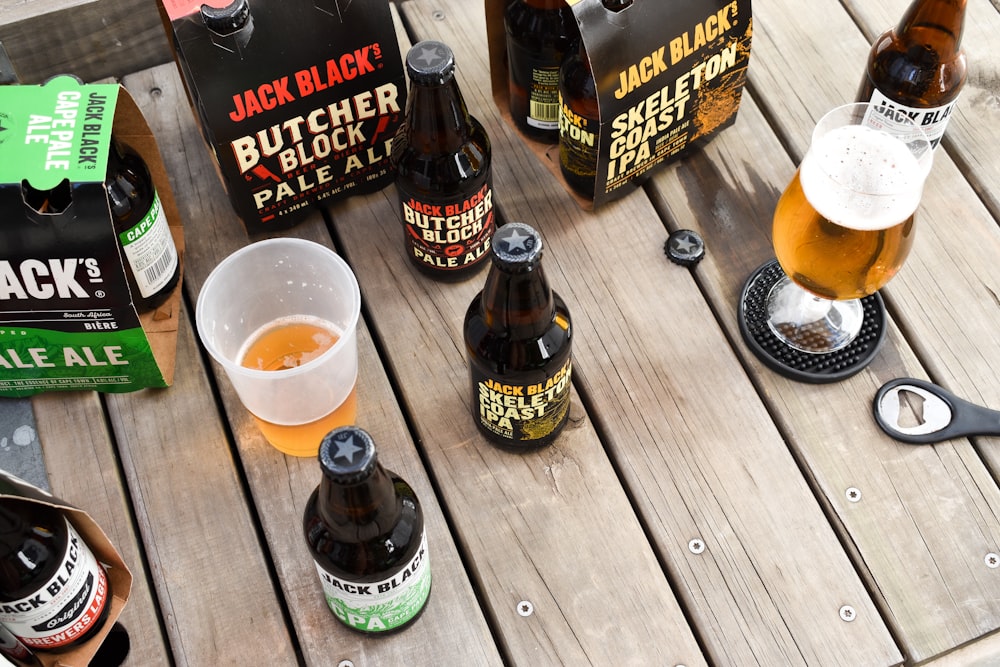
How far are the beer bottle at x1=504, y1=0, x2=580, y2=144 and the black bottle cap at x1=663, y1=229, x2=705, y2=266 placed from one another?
0.25 m

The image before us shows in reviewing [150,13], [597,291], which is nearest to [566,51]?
[597,291]

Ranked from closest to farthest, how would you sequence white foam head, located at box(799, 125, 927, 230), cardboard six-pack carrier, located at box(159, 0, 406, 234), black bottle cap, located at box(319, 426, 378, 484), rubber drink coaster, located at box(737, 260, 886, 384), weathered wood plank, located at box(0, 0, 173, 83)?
black bottle cap, located at box(319, 426, 378, 484), white foam head, located at box(799, 125, 927, 230), cardboard six-pack carrier, located at box(159, 0, 406, 234), rubber drink coaster, located at box(737, 260, 886, 384), weathered wood plank, located at box(0, 0, 173, 83)

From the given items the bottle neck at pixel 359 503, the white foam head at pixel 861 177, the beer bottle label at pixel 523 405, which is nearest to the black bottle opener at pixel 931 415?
the white foam head at pixel 861 177

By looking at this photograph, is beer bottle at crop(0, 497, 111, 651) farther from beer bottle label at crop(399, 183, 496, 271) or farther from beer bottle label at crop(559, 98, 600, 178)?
beer bottle label at crop(559, 98, 600, 178)

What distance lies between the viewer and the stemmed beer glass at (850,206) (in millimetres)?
1152

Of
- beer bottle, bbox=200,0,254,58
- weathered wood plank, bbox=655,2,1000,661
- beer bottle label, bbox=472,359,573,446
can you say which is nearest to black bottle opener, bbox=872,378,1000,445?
weathered wood plank, bbox=655,2,1000,661

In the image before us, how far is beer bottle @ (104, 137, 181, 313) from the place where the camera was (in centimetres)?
129

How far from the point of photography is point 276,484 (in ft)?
4.24

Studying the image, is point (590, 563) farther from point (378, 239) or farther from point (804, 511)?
point (378, 239)

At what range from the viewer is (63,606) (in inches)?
41.9

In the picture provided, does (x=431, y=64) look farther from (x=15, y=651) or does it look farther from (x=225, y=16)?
(x=15, y=651)

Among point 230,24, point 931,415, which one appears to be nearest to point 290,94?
point 230,24

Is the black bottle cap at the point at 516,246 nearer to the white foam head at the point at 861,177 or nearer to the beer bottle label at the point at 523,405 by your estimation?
the beer bottle label at the point at 523,405

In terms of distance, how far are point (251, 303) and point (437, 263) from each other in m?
0.26
